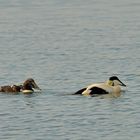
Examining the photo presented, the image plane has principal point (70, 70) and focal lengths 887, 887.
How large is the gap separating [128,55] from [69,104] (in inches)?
327

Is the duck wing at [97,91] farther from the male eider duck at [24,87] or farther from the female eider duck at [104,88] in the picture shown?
the male eider duck at [24,87]

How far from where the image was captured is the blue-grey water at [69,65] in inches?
757

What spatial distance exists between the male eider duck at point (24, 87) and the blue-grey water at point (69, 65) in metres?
0.22

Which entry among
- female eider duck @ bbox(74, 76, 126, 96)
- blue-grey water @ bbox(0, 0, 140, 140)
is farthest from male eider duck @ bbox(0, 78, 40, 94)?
female eider duck @ bbox(74, 76, 126, 96)

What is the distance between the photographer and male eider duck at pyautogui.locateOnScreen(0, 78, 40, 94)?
2385 cm

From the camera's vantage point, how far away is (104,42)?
34.0 meters

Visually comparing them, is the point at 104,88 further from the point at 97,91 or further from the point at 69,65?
the point at 69,65

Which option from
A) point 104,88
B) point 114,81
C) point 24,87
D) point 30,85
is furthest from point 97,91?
point 24,87

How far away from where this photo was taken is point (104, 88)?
79.6 feet

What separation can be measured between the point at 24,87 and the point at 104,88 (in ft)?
7.26

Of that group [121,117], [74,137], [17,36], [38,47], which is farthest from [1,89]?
[17,36]

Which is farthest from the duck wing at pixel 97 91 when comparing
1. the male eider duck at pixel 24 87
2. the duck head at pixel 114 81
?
the male eider duck at pixel 24 87

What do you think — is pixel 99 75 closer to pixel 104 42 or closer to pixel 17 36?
pixel 104 42

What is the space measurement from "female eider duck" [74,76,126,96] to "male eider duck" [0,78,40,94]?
1.41m
